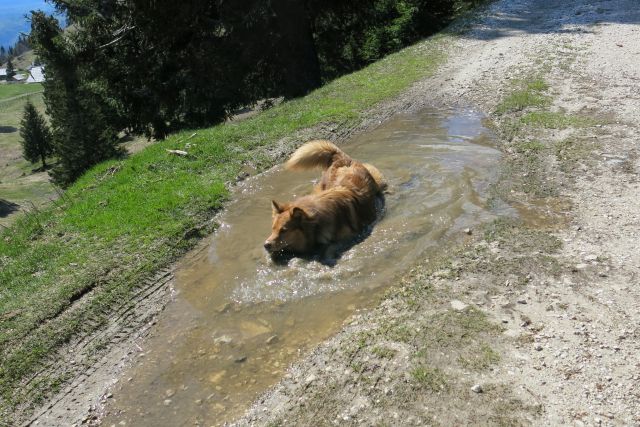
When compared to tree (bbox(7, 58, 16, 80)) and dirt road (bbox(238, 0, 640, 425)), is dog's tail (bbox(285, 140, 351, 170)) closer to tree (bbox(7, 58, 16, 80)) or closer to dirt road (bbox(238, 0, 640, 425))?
dirt road (bbox(238, 0, 640, 425))

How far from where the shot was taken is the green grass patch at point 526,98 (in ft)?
45.5

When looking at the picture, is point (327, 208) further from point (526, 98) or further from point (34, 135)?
point (34, 135)

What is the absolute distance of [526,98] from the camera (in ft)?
46.8

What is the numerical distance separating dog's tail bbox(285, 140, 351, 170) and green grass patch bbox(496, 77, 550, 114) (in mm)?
5878

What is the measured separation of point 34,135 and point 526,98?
3035 inches

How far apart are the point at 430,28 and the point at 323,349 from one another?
26.6m

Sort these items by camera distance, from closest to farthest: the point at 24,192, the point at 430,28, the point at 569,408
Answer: the point at 569,408 → the point at 430,28 → the point at 24,192

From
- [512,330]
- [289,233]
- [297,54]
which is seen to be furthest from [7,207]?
[512,330]

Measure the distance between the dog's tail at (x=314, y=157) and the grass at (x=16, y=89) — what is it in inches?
5812

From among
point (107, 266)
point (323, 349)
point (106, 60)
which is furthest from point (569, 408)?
point (106, 60)

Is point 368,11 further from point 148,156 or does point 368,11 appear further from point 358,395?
point 358,395

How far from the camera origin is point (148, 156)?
44.2 feet

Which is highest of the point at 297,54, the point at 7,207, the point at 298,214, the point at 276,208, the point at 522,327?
the point at 297,54

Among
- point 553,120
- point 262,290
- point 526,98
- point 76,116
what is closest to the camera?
point 262,290
